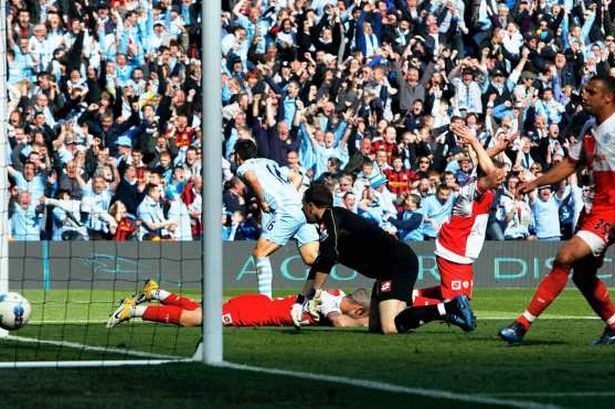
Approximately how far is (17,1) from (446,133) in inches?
316

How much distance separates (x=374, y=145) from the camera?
27359 mm

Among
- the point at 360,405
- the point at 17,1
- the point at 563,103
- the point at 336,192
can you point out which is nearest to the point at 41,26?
the point at 17,1

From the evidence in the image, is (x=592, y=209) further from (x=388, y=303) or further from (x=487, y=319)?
(x=487, y=319)

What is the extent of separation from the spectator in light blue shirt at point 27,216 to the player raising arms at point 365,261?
1125 cm

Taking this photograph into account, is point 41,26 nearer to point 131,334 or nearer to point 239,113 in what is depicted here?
point 239,113

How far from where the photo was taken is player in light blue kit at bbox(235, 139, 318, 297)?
17.8 m

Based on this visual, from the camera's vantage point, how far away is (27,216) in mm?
24641

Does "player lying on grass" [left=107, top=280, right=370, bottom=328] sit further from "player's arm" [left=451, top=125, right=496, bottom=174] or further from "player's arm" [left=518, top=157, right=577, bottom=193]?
"player's arm" [left=518, top=157, right=577, bottom=193]

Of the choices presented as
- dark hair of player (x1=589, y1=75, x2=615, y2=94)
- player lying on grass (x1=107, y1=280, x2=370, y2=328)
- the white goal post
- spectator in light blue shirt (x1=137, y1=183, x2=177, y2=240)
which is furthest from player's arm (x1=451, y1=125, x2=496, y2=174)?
spectator in light blue shirt (x1=137, y1=183, x2=177, y2=240)

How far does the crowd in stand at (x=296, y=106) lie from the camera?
2491 cm

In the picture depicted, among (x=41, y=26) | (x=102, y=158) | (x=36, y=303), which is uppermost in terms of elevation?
(x=41, y=26)

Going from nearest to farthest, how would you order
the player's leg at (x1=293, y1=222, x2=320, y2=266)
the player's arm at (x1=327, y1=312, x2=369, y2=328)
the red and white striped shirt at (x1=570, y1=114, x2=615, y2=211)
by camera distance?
the red and white striped shirt at (x1=570, y1=114, x2=615, y2=211) → the player's arm at (x1=327, y1=312, x2=369, y2=328) → the player's leg at (x1=293, y1=222, x2=320, y2=266)

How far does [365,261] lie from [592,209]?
2656 millimetres

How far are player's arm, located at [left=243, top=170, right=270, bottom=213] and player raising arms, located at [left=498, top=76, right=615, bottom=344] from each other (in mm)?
6300
